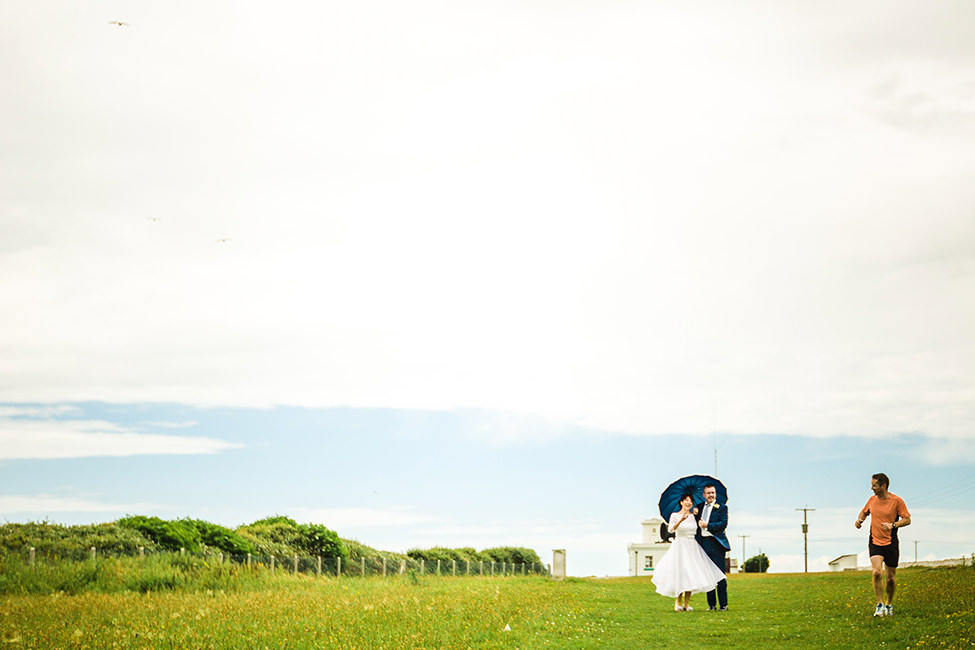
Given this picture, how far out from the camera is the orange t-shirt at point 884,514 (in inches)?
598

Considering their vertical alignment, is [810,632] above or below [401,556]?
above

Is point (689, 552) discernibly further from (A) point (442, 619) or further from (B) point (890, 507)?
(A) point (442, 619)

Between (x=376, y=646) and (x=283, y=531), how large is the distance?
1203 inches

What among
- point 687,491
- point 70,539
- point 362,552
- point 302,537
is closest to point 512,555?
point 362,552

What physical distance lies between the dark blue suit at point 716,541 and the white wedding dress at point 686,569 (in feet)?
0.58

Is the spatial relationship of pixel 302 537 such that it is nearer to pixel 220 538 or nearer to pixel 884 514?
pixel 220 538

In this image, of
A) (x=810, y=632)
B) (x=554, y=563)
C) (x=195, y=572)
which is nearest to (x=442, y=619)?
(x=810, y=632)

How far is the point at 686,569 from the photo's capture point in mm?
19344

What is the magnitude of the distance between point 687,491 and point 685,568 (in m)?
2.22

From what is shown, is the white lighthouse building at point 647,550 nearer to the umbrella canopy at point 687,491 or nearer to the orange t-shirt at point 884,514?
the umbrella canopy at point 687,491

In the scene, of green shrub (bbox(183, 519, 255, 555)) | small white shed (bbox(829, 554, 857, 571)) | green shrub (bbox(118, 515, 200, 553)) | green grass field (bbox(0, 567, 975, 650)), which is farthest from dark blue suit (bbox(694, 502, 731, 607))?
small white shed (bbox(829, 554, 857, 571))

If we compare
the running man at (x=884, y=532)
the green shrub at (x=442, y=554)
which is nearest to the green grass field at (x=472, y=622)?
the running man at (x=884, y=532)

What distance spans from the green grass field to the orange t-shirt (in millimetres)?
1369

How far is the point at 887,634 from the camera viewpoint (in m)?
12.8
